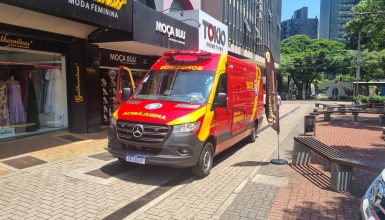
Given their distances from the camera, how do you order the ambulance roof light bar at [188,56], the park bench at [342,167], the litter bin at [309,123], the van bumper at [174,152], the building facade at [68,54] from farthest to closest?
the litter bin at [309,123] → the building facade at [68,54] → the ambulance roof light bar at [188,56] → the van bumper at [174,152] → the park bench at [342,167]

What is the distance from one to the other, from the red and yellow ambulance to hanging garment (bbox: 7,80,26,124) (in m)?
4.11

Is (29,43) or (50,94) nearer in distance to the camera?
(29,43)

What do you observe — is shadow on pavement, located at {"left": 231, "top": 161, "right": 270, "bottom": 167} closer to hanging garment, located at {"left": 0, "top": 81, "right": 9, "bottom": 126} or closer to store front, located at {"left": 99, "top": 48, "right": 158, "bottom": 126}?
store front, located at {"left": 99, "top": 48, "right": 158, "bottom": 126}

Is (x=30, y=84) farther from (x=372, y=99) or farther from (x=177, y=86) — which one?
Answer: (x=372, y=99)

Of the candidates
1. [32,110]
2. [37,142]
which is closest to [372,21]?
[32,110]

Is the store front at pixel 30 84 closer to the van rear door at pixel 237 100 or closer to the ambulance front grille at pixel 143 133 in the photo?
the ambulance front grille at pixel 143 133

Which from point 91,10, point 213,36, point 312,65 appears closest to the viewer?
point 91,10

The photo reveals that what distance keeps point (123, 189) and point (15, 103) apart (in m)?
5.79

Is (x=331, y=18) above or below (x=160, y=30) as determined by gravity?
above

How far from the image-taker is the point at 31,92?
1078cm

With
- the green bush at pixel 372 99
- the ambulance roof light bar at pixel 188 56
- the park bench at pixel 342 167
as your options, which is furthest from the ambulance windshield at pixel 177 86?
the green bush at pixel 372 99

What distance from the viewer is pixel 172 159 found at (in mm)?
6387

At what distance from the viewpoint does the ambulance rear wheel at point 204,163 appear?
6.91m

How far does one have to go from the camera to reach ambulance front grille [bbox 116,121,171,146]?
6.39 metres
